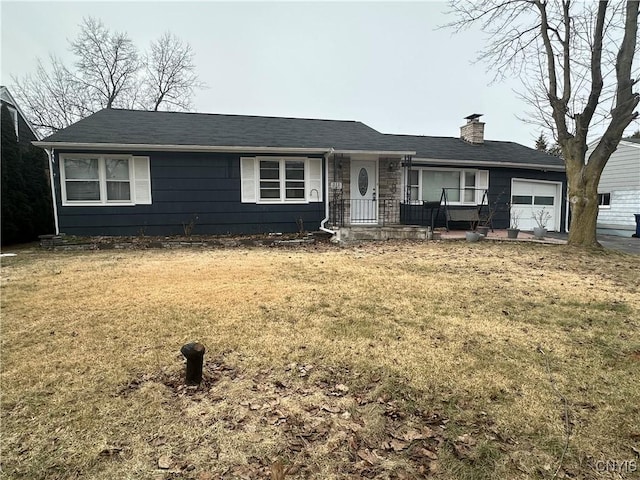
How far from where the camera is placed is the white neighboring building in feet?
49.9

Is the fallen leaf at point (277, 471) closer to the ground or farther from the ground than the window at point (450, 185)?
closer to the ground

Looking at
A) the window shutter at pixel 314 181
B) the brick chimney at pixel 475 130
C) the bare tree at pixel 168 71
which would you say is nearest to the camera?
the window shutter at pixel 314 181

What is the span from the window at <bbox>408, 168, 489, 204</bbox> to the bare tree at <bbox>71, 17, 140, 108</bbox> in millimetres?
18415

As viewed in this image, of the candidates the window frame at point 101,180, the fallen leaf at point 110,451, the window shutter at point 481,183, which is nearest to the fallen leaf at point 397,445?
the fallen leaf at point 110,451

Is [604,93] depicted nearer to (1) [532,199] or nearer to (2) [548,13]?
(2) [548,13]

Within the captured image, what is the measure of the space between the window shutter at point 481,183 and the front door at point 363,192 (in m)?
4.13

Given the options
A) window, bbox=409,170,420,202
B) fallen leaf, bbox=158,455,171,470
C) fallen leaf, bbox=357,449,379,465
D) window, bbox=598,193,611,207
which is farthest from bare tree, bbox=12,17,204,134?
fallen leaf, bbox=357,449,379,465

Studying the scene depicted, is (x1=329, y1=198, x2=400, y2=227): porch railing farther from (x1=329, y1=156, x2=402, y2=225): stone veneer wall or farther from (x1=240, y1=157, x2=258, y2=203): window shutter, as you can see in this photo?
(x1=240, y1=157, x2=258, y2=203): window shutter

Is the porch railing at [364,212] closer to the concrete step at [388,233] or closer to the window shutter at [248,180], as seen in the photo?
the concrete step at [388,233]

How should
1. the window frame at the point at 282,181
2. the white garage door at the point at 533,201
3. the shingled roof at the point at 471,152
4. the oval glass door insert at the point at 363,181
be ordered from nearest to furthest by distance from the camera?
the window frame at the point at 282,181 < the oval glass door insert at the point at 363,181 < the shingled roof at the point at 471,152 < the white garage door at the point at 533,201

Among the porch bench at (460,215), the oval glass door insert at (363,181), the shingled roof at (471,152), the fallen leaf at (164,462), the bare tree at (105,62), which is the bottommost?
the fallen leaf at (164,462)

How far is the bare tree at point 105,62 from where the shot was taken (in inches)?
780

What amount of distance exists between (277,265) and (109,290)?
2681 millimetres

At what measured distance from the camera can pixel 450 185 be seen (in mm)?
12727
